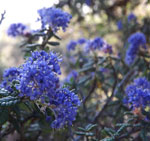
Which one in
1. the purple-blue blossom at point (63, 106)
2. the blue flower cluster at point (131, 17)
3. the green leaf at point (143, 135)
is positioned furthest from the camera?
the blue flower cluster at point (131, 17)

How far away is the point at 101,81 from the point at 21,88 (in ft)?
6.97

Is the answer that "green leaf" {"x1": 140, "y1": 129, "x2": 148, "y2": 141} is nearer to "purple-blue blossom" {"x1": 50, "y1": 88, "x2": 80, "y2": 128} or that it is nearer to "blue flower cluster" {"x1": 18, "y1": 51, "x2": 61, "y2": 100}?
"purple-blue blossom" {"x1": 50, "y1": 88, "x2": 80, "y2": 128}

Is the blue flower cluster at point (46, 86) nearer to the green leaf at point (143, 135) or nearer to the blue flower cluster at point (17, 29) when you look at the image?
the green leaf at point (143, 135)

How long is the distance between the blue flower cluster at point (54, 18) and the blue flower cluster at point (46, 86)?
0.71 m

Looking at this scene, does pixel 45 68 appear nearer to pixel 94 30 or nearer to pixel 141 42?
pixel 141 42

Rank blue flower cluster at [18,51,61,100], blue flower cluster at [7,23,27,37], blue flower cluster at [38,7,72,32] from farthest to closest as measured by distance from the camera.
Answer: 1. blue flower cluster at [7,23,27,37]
2. blue flower cluster at [38,7,72,32]
3. blue flower cluster at [18,51,61,100]

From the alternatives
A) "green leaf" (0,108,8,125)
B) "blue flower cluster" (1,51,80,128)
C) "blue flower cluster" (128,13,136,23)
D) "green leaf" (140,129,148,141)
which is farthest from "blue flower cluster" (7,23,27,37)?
"blue flower cluster" (128,13,136,23)

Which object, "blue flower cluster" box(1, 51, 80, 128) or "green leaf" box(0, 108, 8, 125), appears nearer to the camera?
"blue flower cluster" box(1, 51, 80, 128)

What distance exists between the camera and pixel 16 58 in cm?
1197

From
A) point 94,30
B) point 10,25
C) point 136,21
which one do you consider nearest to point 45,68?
point 10,25

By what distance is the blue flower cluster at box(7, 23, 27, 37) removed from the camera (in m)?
3.33

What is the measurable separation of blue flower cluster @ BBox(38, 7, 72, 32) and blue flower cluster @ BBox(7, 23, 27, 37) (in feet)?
2.68

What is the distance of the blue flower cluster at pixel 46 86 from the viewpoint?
164 centimetres

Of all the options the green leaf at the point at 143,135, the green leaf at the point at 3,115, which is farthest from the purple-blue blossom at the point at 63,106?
the green leaf at the point at 143,135
